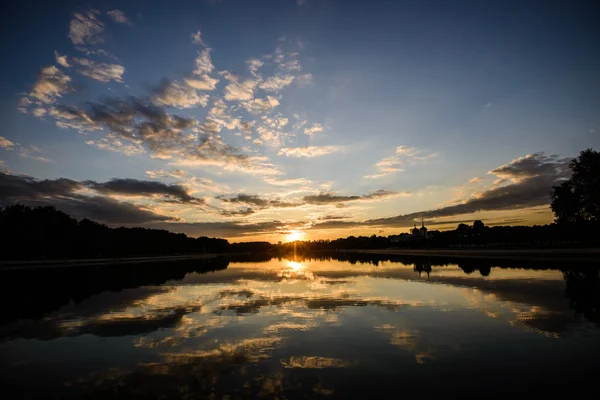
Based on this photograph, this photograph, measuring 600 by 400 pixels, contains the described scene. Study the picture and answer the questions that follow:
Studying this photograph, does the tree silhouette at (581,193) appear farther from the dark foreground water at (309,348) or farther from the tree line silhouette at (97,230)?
the dark foreground water at (309,348)

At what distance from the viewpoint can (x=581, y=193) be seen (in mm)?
74250

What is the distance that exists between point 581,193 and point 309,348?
88459mm

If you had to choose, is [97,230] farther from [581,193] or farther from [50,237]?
[581,193]

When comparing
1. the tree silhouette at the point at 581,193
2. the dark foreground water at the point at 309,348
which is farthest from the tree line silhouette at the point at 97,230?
the dark foreground water at the point at 309,348

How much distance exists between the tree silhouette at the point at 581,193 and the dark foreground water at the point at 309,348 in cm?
6680

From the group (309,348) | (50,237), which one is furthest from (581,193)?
(50,237)

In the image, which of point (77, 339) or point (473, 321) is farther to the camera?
point (473, 321)

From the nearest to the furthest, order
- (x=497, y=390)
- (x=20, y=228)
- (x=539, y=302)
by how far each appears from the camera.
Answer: (x=497, y=390), (x=539, y=302), (x=20, y=228)

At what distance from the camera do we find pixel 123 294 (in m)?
26.8

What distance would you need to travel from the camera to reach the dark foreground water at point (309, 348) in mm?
8430

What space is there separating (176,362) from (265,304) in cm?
1097

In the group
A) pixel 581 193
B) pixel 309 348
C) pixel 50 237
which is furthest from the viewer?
pixel 50 237

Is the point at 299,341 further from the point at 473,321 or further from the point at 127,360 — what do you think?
the point at 473,321

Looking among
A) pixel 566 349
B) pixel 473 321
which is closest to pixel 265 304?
pixel 473 321
